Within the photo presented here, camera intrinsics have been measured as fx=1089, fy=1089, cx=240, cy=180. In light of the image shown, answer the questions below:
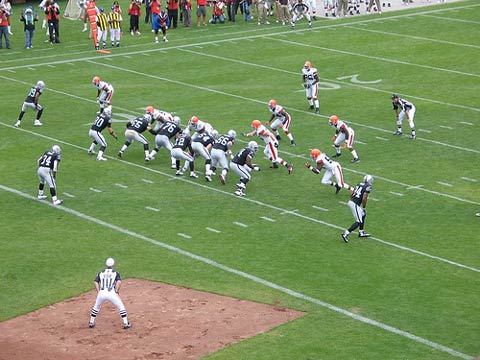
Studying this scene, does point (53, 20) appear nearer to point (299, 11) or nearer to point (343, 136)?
point (299, 11)

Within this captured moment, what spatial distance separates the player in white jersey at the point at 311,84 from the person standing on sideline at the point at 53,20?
631 inches

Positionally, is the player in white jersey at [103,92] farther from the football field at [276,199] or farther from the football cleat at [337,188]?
the football cleat at [337,188]

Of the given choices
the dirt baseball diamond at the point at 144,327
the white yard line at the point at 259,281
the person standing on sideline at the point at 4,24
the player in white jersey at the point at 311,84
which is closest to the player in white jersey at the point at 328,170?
the white yard line at the point at 259,281

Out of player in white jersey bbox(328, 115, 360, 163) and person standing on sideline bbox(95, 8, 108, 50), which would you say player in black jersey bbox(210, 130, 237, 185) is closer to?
player in white jersey bbox(328, 115, 360, 163)

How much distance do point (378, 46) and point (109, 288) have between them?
3150cm

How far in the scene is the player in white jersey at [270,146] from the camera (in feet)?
110

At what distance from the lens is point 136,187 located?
3203 cm

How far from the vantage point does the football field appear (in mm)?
23703

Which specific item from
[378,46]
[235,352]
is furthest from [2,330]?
[378,46]

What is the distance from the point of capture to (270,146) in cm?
3372

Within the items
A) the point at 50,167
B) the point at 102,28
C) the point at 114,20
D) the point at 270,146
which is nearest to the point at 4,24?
the point at 102,28

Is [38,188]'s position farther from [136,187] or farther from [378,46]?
[378,46]

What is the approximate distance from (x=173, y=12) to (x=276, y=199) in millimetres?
26321

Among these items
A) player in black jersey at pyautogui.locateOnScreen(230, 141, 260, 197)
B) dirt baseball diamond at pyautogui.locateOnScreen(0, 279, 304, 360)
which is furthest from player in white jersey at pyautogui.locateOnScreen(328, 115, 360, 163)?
dirt baseball diamond at pyautogui.locateOnScreen(0, 279, 304, 360)
